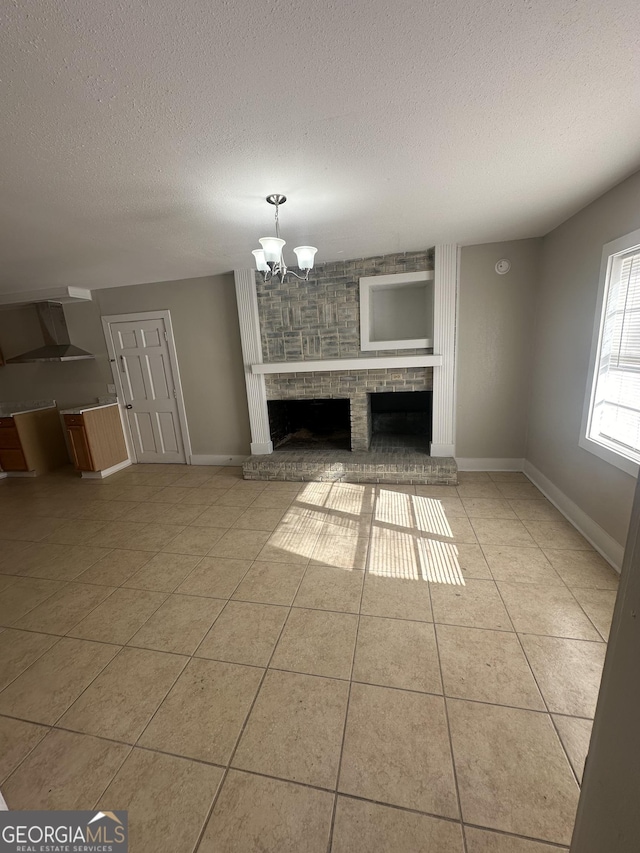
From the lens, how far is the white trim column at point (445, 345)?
3.51 meters

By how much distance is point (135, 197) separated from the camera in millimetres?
2094

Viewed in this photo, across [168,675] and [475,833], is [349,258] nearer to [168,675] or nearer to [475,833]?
[168,675]

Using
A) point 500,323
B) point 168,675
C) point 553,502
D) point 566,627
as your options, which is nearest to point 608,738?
point 566,627

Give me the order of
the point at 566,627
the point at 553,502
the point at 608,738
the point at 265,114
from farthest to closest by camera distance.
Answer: the point at 553,502 → the point at 566,627 → the point at 265,114 → the point at 608,738

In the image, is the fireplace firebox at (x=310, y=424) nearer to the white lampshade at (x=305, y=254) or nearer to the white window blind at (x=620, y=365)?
the white lampshade at (x=305, y=254)

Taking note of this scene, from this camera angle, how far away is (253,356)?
416cm

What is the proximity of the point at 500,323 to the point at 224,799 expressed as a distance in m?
4.11

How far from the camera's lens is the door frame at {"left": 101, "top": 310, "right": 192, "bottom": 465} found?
14.4ft

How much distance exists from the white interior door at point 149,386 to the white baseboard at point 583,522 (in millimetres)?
4450

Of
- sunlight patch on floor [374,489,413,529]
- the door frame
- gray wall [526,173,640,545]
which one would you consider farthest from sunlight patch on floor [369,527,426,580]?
the door frame

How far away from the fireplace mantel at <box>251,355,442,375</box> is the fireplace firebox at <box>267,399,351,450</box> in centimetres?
57

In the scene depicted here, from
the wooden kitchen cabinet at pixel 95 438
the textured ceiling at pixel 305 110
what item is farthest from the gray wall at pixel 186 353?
the textured ceiling at pixel 305 110

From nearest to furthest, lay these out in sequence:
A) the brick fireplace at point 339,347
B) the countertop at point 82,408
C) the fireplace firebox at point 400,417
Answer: the brick fireplace at point 339,347 → the countertop at point 82,408 → the fireplace firebox at point 400,417

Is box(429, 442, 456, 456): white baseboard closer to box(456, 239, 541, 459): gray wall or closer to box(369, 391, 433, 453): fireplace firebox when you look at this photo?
box(456, 239, 541, 459): gray wall
